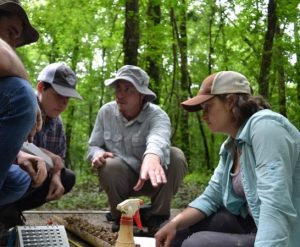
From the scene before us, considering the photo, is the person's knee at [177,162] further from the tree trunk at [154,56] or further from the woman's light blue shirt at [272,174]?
the tree trunk at [154,56]

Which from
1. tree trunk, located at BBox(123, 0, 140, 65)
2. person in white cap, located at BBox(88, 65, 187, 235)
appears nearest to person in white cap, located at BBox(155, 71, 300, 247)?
person in white cap, located at BBox(88, 65, 187, 235)

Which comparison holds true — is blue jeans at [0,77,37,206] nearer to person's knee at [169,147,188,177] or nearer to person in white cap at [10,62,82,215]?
person in white cap at [10,62,82,215]

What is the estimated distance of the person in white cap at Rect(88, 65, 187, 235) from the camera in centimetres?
354

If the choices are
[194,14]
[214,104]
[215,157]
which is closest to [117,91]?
[214,104]

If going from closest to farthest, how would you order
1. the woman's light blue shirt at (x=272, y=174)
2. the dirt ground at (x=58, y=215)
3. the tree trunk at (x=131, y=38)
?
the woman's light blue shirt at (x=272, y=174), the dirt ground at (x=58, y=215), the tree trunk at (x=131, y=38)

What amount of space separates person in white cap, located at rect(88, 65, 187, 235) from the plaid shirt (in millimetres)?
279

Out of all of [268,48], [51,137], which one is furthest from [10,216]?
[268,48]

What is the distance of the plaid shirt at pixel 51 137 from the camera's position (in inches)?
135

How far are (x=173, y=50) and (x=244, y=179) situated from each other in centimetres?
1083

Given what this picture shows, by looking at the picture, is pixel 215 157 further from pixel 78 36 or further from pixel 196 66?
pixel 78 36

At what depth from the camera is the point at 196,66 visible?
1577 cm

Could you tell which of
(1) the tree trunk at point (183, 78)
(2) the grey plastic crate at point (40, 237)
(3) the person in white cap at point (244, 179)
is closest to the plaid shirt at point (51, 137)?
(2) the grey plastic crate at point (40, 237)

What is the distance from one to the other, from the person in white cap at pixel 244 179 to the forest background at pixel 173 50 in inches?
107

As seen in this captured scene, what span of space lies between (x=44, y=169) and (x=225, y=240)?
1.14 metres
